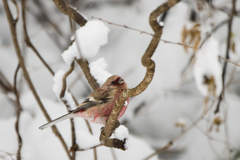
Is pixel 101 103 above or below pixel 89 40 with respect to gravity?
below

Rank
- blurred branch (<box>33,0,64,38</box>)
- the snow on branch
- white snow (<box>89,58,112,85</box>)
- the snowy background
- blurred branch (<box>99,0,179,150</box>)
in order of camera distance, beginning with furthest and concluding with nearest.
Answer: the snowy background < blurred branch (<box>33,0,64,38</box>) < white snow (<box>89,58,112,85</box>) < the snow on branch < blurred branch (<box>99,0,179,150</box>)

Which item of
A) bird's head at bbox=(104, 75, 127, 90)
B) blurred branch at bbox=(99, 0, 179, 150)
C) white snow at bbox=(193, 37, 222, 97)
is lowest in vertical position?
blurred branch at bbox=(99, 0, 179, 150)

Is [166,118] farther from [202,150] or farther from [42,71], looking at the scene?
[42,71]

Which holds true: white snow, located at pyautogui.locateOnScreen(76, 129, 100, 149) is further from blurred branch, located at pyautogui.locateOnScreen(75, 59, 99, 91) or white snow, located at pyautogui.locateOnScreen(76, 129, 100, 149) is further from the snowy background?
the snowy background

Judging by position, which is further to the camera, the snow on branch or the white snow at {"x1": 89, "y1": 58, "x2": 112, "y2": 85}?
the white snow at {"x1": 89, "y1": 58, "x2": 112, "y2": 85}

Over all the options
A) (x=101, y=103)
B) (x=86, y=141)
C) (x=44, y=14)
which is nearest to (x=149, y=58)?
(x=101, y=103)

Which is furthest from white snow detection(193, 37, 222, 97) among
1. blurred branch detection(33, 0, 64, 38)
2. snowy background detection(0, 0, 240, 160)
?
blurred branch detection(33, 0, 64, 38)

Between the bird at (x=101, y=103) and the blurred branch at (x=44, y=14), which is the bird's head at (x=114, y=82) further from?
the blurred branch at (x=44, y=14)

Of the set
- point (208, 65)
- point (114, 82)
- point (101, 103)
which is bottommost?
point (208, 65)

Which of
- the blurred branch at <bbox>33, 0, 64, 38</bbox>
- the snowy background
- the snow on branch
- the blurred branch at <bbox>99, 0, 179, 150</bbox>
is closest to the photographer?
the blurred branch at <bbox>99, 0, 179, 150</bbox>

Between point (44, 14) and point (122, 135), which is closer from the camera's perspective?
point (122, 135)

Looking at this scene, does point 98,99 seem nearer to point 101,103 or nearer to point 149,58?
point 101,103

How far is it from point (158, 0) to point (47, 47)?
2.39 meters

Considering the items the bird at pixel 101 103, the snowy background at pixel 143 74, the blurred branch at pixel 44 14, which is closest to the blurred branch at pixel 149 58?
the bird at pixel 101 103
